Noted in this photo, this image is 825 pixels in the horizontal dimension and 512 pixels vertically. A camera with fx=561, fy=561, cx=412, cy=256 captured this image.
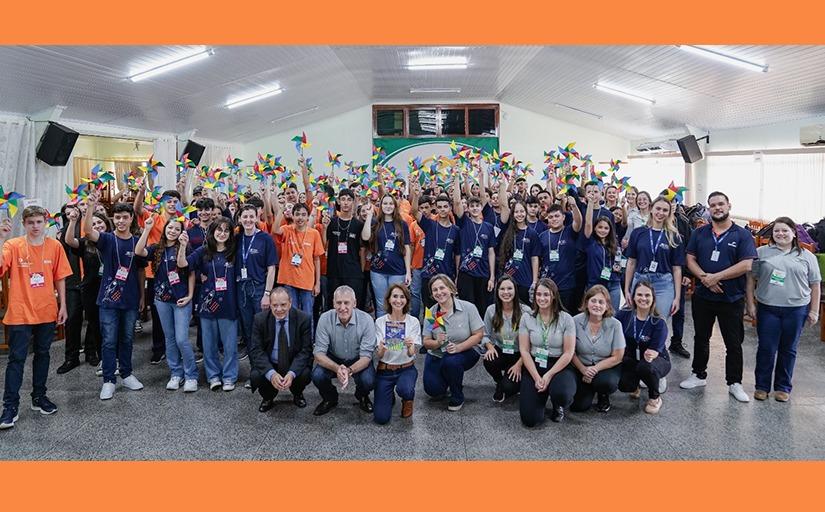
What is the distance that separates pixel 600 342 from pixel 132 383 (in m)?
3.43

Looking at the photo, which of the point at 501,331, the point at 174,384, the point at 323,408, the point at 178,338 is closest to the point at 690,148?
the point at 501,331

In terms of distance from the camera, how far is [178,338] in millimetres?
4191

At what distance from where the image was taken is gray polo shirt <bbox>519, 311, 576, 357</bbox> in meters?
3.73

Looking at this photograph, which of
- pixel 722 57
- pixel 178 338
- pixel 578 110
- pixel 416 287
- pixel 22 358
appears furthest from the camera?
pixel 578 110

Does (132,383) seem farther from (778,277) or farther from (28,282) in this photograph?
(778,277)

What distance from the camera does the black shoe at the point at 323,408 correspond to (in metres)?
3.78

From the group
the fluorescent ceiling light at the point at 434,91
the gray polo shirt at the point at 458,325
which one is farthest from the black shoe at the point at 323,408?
the fluorescent ceiling light at the point at 434,91

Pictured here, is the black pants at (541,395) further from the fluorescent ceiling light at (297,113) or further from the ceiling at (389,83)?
the fluorescent ceiling light at (297,113)

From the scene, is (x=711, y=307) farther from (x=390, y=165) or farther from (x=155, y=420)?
(x=390, y=165)

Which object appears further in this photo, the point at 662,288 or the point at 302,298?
the point at 302,298

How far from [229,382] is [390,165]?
972cm

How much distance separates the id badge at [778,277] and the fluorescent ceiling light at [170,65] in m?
6.42

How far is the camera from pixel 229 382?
13.9ft

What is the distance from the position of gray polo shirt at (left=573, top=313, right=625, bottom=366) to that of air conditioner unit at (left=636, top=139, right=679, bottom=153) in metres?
9.55
